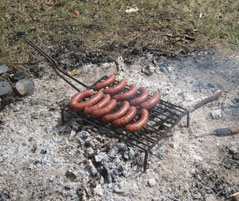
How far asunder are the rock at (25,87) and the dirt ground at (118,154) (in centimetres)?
11

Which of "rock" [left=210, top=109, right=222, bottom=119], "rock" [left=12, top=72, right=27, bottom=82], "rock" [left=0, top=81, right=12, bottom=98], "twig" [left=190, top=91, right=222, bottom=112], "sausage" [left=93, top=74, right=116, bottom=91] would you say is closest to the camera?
"sausage" [left=93, top=74, right=116, bottom=91]

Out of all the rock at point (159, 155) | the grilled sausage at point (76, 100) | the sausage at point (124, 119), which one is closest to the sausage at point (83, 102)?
the grilled sausage at point (76, 100)

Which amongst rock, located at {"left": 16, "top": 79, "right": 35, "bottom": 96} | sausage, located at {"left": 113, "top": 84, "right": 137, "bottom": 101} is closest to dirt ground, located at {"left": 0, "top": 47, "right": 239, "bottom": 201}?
rock, located at {"left": 16, "top": 79, "right": 35, "bottom": 96}

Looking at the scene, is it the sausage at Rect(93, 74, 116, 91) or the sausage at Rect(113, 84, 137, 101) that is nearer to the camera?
the sausage at Rect(113, 84, 137, 101)

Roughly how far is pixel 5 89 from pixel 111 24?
9.67 ft

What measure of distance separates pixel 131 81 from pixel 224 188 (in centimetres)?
249

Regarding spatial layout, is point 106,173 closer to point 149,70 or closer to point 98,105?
point 98,105

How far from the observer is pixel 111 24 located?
712cm

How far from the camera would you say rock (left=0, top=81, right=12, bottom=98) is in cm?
522

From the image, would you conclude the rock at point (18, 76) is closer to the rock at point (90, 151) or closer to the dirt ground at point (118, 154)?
the dirt ground at point (118, 154)

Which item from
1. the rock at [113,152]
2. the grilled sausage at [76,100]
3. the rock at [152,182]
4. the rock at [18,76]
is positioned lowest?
the rock at [18,76]

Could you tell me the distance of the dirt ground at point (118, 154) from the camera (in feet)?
12.4

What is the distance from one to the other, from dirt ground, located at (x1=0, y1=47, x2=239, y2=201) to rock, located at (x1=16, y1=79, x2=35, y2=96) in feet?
0.35

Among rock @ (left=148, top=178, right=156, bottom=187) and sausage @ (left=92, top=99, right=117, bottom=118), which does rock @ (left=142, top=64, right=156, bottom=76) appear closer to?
sausage @ (left=92, top=99, right=117, bottom=118)
